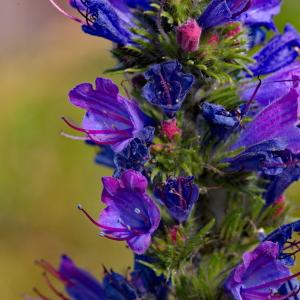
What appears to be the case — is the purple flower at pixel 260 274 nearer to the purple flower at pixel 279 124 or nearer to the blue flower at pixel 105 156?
the purple flower at pixel 279 124

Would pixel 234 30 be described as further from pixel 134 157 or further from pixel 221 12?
pixel 134 157

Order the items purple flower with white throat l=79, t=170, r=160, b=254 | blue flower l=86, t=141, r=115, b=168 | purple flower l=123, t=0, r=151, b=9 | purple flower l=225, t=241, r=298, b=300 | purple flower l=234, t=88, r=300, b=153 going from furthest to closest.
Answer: blue flower l=86, t=141, r=115, b=168 → purple flower l=123, t=0, r=151, b=9 → purple flower l=234, t=88, r=300, b=153 → purple flower l=225, t=241, r=298, b=300 → purple flower with white throat l=79, t=170, r=160, b=254

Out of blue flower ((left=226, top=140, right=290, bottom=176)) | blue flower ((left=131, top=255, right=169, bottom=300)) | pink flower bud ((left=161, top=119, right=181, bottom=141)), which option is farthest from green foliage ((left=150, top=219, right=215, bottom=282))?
pink flower bud ((left=161, top=119, right=181, bottom=141))

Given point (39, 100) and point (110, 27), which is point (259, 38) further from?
point (39, 100)

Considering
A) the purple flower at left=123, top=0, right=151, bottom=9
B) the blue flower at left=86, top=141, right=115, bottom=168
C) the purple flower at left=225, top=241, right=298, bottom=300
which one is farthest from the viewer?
→ the blue flower at left=86, top=141, right=115, bottom=168

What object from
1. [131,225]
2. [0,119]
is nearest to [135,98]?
[131,225]

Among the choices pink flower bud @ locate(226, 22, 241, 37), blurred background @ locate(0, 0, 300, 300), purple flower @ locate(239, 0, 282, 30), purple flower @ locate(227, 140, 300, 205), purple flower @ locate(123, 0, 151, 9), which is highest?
purple flower @ locate(123, 0, 151, 9)

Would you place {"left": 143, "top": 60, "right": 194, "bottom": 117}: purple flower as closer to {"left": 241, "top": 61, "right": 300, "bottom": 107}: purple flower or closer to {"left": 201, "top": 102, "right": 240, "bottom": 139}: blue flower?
{"left": 201, "top": 102, "right": 240, "bottom": 139}: blue flower

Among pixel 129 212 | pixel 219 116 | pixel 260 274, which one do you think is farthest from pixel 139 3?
pixel 260 274
